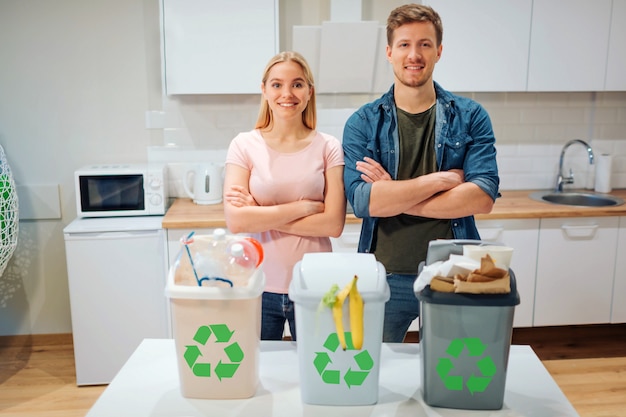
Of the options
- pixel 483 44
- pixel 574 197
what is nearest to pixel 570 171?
pixel 574 197

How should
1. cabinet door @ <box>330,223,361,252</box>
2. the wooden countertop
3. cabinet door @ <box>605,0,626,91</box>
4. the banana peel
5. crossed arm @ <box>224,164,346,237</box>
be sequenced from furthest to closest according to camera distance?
cabinet door @ <box>605,0,626,91</box> < cabinet door @ <box>330,223,361,252</box> < the wooden countertop < crossed arm @ <box>224,164,346,237</box> < the banana peel

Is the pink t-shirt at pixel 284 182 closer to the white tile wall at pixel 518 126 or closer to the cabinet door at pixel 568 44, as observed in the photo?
the white tile wall at pixel 518 126

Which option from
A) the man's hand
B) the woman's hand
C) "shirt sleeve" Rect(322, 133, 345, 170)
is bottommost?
the woman's hand

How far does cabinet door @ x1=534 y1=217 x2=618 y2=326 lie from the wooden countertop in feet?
0.18

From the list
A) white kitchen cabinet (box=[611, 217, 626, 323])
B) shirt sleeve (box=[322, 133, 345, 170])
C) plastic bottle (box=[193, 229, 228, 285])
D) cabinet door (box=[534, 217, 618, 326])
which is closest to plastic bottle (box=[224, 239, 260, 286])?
plastic bottle (box=[193, 229, 228, 285])

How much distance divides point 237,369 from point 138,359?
13.1 inches

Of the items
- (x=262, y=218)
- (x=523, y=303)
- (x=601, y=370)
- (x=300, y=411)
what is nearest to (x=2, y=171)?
(x=262, y=218)

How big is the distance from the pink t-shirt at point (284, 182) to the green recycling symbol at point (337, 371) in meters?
0.55

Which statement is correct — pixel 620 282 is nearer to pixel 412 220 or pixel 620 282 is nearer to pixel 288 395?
pixel 412 220

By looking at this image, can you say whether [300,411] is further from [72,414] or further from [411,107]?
[72,414]

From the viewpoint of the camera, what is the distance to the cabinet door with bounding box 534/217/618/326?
3.16 metres

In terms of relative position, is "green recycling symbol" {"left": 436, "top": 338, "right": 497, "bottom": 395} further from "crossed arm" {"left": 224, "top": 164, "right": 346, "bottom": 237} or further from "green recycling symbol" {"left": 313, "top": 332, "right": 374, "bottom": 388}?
"crossed arm" {"left": 224, "top": 164, "right": 346, "bottom": 237}

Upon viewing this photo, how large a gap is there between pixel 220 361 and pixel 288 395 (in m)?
0.17

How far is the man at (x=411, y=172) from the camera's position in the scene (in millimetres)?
1766
